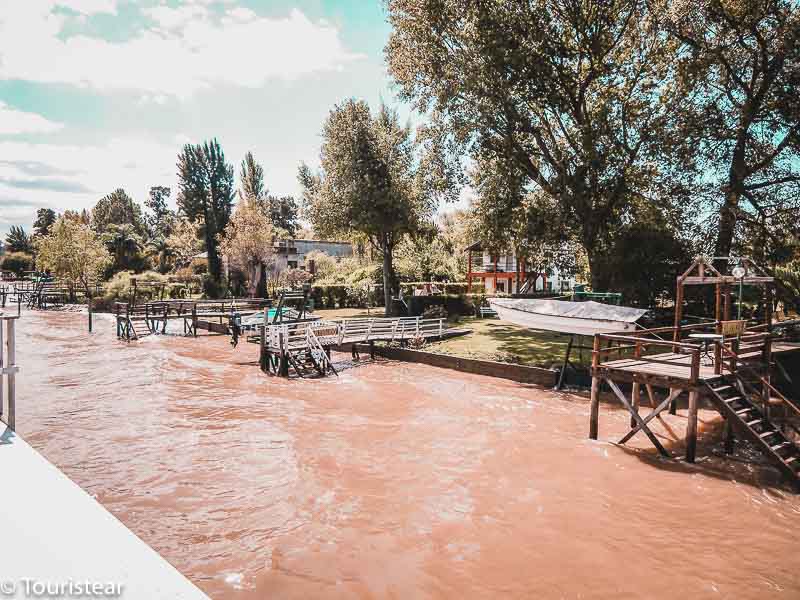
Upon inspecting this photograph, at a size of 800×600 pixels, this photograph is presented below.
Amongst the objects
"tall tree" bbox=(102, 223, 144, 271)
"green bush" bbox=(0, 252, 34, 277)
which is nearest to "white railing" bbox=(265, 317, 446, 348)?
"tall tree" bbox=(102, 223, 144, 271)

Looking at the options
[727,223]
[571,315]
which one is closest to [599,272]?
[727,223]

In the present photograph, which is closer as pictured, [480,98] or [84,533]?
[84,533]

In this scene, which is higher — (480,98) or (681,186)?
(480,98)

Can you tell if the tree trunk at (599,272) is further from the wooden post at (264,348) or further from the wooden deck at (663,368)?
the wooden post at (264,348)

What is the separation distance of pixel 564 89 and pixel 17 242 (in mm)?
94633

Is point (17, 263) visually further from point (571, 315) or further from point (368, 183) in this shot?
point (571, 315)

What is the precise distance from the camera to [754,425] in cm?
1005

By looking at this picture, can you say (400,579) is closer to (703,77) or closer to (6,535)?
(6,535)

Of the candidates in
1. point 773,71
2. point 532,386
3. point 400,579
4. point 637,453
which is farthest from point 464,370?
point 773,71

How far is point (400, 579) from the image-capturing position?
6.51 metres

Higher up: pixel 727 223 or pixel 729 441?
pixel 727 223

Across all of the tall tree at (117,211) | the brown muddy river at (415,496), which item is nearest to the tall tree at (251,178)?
the tall tree at (117,211)

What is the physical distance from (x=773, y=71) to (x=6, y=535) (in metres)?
26.1

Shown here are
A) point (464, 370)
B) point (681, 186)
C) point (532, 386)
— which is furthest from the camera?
point (681, 186)
